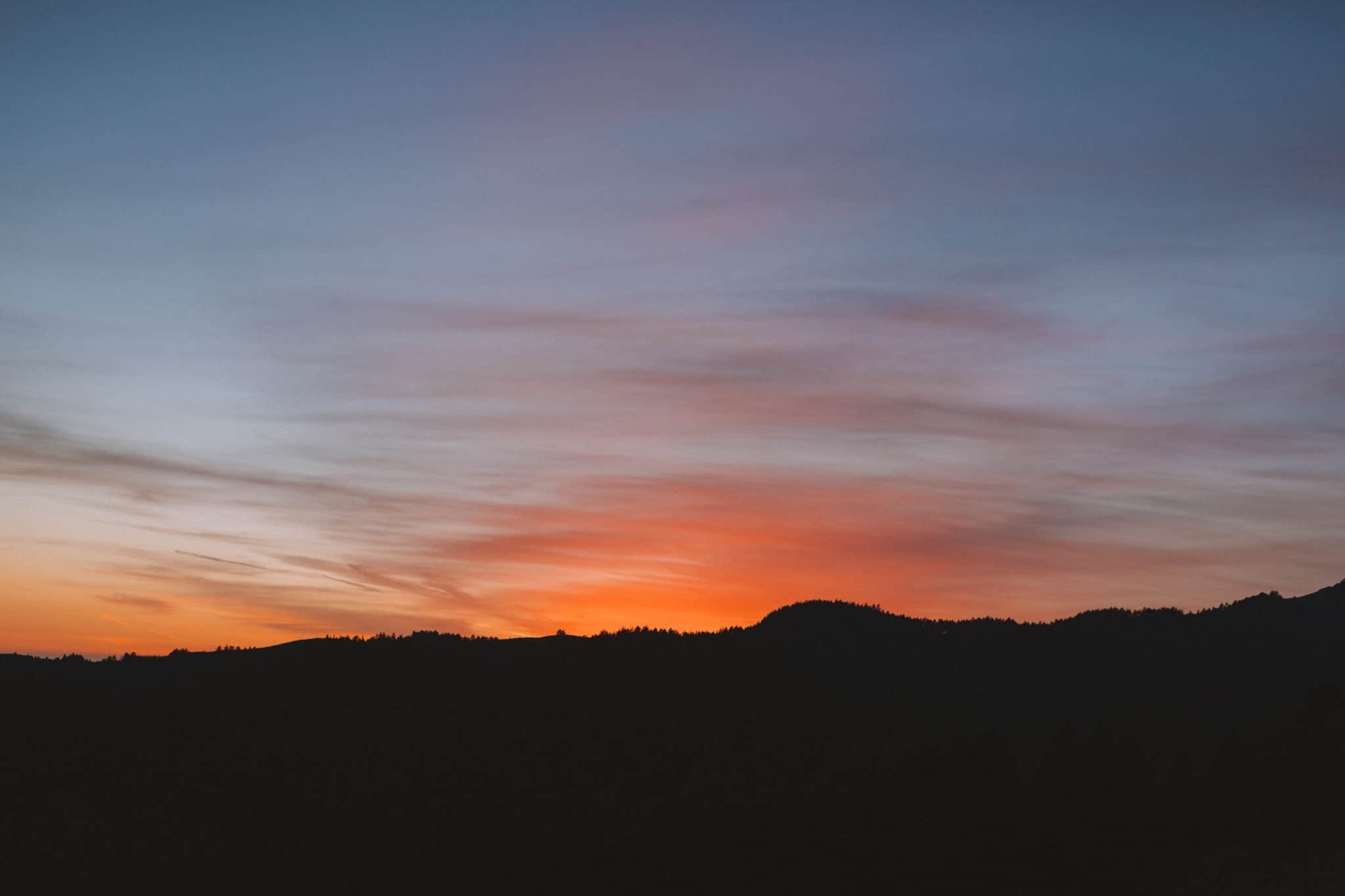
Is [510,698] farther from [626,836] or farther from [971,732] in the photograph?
[971,732]

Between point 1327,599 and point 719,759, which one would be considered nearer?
point 719,759

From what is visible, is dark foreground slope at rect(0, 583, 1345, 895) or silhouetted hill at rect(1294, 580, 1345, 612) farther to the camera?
silhouetted hill at rect(1294, 580, 1345, 612)

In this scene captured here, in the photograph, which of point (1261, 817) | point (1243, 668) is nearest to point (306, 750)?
point (1261, 817)

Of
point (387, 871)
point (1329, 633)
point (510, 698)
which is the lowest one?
point (387, 871)

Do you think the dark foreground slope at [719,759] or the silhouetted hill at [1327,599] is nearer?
the dark foreground slope at [719,759]

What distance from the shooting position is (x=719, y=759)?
3422cm

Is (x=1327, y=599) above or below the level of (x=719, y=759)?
above

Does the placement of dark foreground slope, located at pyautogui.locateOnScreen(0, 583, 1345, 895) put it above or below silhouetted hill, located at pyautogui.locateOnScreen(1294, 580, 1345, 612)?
below

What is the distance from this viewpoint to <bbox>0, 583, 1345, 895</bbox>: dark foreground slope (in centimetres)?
2638

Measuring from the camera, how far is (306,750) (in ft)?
114

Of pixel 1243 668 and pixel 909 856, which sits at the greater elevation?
pixel 1243 668

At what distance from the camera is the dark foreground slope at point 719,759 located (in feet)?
86.5

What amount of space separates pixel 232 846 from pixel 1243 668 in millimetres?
31481

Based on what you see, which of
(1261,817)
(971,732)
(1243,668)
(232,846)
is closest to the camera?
(1261,817)
